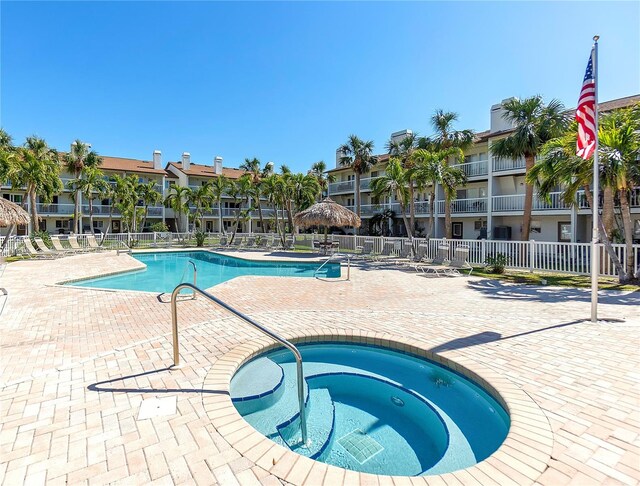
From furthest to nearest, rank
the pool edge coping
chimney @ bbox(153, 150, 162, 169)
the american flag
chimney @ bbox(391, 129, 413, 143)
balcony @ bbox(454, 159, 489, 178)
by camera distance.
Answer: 1. chimney @ bbox(153, 150, 162, 169)
2. chimney @ bbox(391, 129, 413, 143)
3. balcony @ bbox(454, 159, 489, 178)
4. the american flag
5. the pool edge coping

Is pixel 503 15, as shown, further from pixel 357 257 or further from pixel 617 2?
pixel 357 257

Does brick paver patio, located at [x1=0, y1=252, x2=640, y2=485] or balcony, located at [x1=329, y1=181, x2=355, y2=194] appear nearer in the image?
brick paver patio, located at [x1=0, y1=252, x2=640, y2=485]

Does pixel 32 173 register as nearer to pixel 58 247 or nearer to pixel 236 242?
pixel 58 247

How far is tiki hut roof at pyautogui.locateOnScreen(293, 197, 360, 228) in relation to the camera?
2164 centimetres

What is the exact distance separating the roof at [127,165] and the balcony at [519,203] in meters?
37.3

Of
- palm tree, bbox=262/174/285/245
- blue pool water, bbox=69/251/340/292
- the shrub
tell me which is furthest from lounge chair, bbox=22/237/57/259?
palm tree, bbox=262/174/285/245

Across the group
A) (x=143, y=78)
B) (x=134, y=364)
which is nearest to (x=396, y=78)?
(x=143, y=78)

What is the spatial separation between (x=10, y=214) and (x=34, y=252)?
7949 mm

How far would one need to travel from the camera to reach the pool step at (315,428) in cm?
323

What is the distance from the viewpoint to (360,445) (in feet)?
11.1

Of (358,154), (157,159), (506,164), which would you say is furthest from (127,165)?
(506,164)

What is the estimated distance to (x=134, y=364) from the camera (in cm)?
440

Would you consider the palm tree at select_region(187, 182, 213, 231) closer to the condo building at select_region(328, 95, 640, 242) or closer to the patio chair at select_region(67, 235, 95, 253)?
the patio chair at select_region(67, 235, 95, 253)

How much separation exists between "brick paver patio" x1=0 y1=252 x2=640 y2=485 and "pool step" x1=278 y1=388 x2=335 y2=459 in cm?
76
